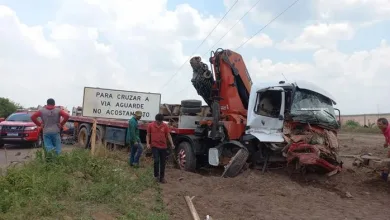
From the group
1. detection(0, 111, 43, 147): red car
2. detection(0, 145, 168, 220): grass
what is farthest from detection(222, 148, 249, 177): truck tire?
detection(0, 111, 43, 147): red car

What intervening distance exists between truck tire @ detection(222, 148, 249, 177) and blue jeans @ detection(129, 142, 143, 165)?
2561mm

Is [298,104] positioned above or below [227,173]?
above

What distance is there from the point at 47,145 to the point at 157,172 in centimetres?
262

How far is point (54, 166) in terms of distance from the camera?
331 inches

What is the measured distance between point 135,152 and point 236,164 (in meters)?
3.02

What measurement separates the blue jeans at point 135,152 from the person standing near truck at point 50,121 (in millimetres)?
2335

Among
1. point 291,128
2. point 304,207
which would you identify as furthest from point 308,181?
point 304,207

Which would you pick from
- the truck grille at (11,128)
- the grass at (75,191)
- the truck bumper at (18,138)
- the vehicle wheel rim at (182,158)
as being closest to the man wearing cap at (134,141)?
the vehicle wheel rim at (182,158)

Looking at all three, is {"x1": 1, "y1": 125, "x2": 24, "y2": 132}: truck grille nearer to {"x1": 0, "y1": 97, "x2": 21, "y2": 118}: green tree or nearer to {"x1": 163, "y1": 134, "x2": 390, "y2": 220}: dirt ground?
{"x1": 163, "y1": 134, "x2": 390, "y2": 220}: dirt ground

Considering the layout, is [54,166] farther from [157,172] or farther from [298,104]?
[298,104]

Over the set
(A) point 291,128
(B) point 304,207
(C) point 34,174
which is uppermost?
(A) point 291,128

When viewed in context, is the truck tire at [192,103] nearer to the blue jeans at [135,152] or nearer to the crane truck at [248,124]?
the crane truck at [248,124]

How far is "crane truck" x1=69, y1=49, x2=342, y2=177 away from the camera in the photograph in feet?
32.3

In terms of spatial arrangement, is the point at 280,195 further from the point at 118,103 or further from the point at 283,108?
the point at 118,103
